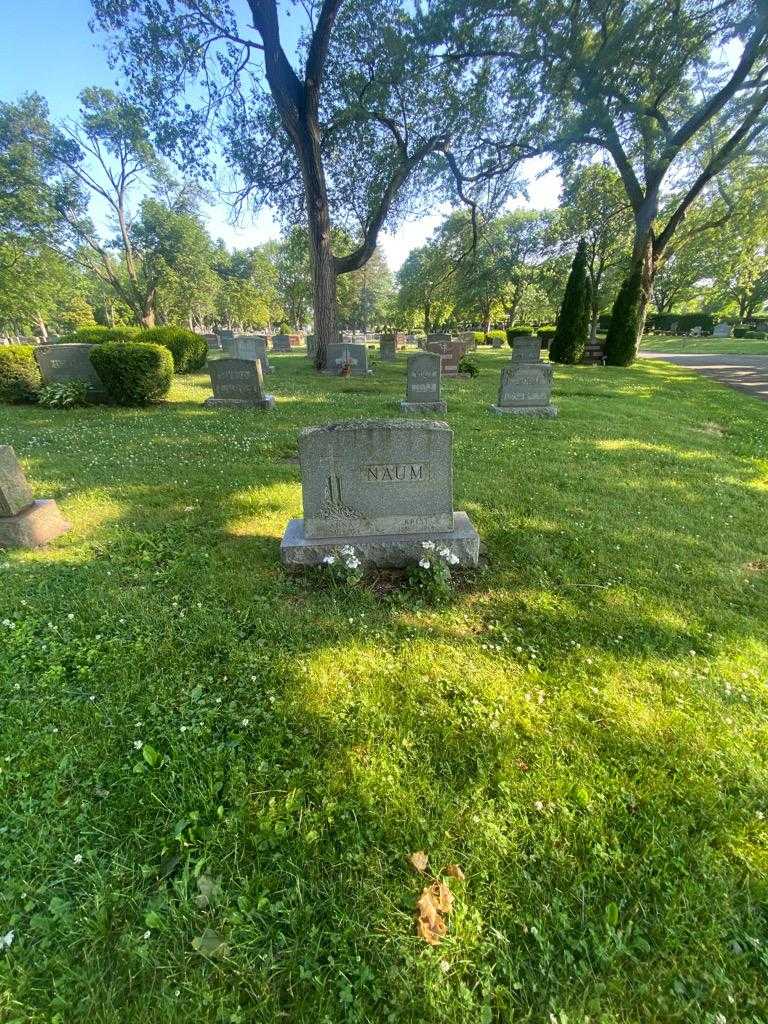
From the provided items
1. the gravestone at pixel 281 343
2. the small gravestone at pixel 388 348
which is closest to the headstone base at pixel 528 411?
the small gravestone at pixel 388 348

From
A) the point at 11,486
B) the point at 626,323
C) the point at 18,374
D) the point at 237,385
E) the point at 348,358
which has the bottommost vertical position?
the point at 11,486

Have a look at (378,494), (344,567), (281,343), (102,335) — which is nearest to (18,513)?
(344,567)

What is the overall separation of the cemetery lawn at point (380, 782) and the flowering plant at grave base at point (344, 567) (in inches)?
4.8

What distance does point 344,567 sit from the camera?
3.21 m

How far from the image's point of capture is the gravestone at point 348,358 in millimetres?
16500

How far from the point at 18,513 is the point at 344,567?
2961 mm

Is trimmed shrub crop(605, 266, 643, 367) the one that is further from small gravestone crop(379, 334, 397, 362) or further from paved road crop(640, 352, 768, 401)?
small gravestone crop(379, 334, 397, 362)

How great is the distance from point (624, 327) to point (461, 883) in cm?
2202

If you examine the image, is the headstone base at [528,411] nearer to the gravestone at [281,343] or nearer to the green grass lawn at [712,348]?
the gravestone at [281,343]

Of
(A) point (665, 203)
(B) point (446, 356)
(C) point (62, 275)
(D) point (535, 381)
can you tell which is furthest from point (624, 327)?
(C) point (62, 275)

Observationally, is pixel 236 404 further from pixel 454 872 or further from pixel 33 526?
pixel 454 872

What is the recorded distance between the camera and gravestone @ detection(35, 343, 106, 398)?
377 inches

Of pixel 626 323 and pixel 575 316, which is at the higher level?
pixel 575 316

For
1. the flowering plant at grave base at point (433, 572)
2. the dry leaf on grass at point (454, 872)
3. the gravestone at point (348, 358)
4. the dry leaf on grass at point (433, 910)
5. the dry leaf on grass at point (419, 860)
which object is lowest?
the dry leaf on grass at point (433, 910)
